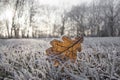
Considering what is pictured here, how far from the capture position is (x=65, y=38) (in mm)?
1970

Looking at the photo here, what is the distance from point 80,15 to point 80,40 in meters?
60.2

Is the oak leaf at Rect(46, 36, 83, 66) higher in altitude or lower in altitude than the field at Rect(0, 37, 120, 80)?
higher

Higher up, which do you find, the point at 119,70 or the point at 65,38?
the point at 65,38

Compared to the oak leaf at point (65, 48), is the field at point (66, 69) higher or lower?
lower

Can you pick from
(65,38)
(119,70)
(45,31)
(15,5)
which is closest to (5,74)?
(65,38)

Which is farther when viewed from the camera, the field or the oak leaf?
the oak leaf

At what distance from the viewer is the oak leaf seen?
1.94 m

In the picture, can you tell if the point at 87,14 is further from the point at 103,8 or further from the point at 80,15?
the point at 103,8

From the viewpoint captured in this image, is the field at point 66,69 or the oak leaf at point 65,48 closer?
the field at point 66,69

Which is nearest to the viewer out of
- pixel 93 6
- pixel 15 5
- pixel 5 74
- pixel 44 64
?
pixel 44 64

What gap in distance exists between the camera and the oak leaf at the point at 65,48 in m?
1.94

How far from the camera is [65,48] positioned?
1954 mm

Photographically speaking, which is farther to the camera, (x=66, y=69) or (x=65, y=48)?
(x=65, y=48)

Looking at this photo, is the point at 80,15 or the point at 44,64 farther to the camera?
the point at 80,15
